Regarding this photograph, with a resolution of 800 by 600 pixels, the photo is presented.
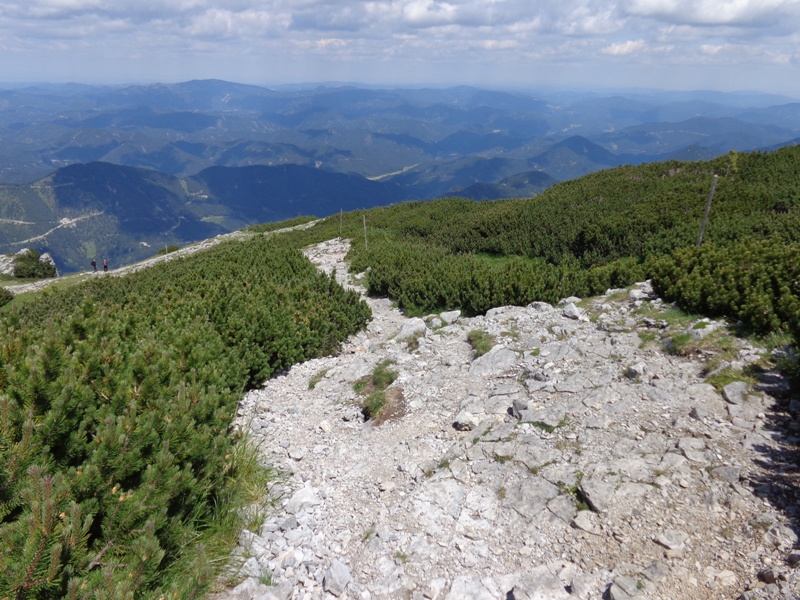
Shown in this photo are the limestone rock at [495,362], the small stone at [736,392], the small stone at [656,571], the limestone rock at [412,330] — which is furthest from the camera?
the limestone rock at [412,330]

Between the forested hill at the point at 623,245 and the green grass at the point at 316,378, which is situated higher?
the forested hill at the point at 623,245

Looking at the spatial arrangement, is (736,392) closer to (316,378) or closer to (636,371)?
(636,371)

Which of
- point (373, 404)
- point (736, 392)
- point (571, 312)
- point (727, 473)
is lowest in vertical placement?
point (373, 404)

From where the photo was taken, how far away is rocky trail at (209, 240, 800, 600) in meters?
4.22

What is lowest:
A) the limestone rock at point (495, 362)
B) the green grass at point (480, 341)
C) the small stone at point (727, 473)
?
the green grass at point (480, 341)

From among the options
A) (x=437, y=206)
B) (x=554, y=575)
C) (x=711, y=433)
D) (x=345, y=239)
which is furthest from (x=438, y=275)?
(x=437, y=206)

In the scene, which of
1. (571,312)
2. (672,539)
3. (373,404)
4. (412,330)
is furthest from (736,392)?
(412,330)

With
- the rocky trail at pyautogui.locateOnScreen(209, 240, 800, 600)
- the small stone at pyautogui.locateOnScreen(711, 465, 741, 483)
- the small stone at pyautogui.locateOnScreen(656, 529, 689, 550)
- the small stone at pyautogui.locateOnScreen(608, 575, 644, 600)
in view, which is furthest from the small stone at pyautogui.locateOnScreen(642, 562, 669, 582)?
the small stone at pyautogui.locateOnScreen(711, 465, 741, 483)

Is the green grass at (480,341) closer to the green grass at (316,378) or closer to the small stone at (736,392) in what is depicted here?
the green grass at (316,378)

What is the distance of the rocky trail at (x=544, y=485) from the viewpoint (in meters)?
4.22

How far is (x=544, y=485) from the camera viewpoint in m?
5.39

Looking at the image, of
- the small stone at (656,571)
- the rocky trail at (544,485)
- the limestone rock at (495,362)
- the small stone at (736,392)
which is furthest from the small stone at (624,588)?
the limestone rock at (495,362)

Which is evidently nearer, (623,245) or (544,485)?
(544,485)

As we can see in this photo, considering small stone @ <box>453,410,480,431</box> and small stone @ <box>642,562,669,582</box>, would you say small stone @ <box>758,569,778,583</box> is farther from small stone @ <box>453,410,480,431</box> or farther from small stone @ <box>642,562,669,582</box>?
small stone @ <box>453,410,480,431</box>
